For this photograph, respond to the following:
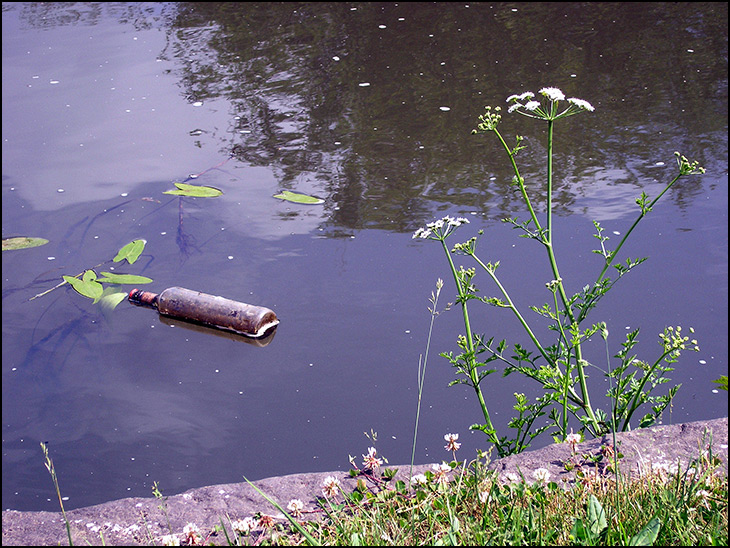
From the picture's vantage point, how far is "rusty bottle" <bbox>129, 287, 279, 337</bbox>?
128 inches

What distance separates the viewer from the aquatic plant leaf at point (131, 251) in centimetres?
383

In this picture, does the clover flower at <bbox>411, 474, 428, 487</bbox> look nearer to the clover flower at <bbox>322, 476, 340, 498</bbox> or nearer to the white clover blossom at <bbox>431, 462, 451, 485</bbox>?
the white clover blossom at <bbox>431, 462, 451, 485</bbox>

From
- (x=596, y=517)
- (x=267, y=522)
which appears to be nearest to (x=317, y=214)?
(x=267, y=522)

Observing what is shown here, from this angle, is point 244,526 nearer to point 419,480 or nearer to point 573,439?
point 419,480

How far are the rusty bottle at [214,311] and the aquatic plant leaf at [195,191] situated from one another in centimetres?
110

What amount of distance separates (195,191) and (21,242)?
1092 millimetres

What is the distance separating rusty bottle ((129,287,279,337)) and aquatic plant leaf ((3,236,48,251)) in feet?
3.34

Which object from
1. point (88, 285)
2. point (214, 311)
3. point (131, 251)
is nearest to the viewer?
point (214, 311)

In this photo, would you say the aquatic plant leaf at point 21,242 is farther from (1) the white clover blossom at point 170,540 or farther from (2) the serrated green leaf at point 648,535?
(2) the serrated green leaf at point 648,535

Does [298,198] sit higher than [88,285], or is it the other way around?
[298,198]

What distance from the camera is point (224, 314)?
330cm

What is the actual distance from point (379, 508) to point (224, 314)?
5.34 ft

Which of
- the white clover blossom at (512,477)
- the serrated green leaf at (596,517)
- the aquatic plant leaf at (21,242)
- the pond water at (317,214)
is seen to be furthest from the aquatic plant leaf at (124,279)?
the serrated green leaf at (596,517)

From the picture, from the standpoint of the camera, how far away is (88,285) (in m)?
3.62
